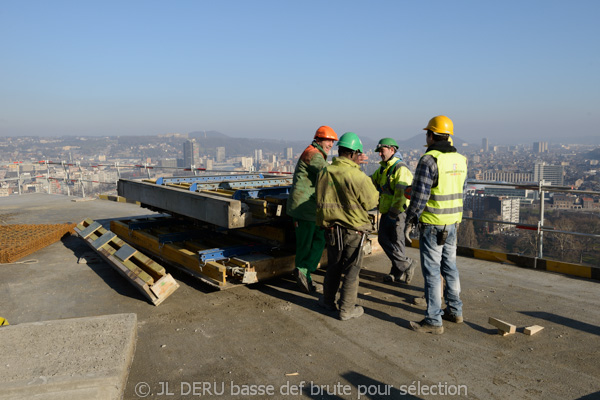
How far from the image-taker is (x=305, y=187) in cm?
513

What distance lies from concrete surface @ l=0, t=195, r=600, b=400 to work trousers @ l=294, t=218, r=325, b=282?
0.39m

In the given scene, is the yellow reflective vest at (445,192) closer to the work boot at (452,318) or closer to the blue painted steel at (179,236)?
the work boot at (452,318)

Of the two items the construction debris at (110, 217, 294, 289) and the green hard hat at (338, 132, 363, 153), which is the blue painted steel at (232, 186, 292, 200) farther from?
the green hard hat at (338, 132, 363, 153)

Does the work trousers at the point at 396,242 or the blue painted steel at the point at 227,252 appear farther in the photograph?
the work trousers at the point at 396,242

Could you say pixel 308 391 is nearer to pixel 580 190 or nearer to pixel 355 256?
pixel 355 256

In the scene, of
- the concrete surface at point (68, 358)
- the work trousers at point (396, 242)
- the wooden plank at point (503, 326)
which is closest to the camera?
the concrete surface at point (68, 358)

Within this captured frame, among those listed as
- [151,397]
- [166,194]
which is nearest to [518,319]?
[151,397]

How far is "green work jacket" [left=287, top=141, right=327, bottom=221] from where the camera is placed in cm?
508

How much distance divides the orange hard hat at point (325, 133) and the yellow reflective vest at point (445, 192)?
150cm

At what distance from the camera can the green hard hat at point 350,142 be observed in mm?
4555

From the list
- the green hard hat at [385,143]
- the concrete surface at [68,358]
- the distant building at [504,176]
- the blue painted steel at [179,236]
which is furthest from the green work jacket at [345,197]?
the distant building at [504,176]

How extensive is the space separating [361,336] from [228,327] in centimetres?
135

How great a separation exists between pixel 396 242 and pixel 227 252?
2.27 metres

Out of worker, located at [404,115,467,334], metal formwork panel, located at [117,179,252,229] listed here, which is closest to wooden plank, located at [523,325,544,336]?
worker, located at [404,115,467,334]
